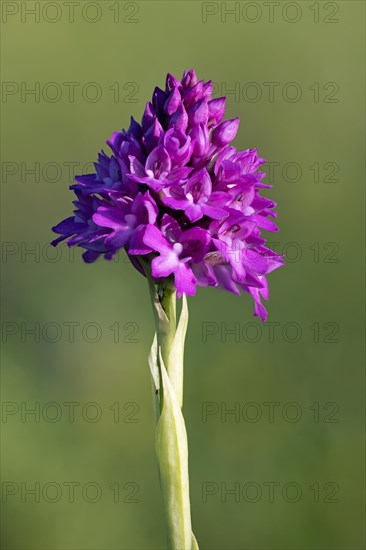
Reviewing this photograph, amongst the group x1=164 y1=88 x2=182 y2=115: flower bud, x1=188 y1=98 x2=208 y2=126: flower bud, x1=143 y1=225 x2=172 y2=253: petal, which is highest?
x1=164 y1=88 x2=182 y2=115: flower bud

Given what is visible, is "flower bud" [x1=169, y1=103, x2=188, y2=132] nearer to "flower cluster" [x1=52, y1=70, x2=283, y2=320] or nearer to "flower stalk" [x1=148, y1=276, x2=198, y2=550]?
"flower cluster" [x1=52, y1=70, x2=283, y2=320]

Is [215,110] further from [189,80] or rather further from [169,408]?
[169,408]

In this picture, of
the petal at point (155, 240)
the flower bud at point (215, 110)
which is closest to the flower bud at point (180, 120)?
the flower bud at point (215, 110)

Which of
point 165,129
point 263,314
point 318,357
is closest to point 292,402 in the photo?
point 318,357

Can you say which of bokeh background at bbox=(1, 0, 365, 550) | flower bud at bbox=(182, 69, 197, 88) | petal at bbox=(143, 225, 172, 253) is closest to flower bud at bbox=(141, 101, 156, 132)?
flower bud at bbox=(182, 69, 197, 88)

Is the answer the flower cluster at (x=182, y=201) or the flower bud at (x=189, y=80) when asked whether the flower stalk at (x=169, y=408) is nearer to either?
the flower cluster at (x=182, y=201)

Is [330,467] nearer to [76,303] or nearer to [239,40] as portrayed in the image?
[76,303]
